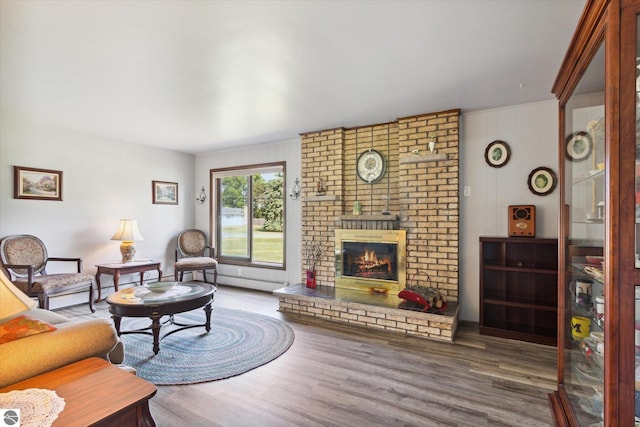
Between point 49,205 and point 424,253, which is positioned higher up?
point 49,205

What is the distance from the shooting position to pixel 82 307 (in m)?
4.28

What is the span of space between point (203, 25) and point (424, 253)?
3169 mm

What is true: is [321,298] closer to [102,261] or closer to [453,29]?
[453,29]

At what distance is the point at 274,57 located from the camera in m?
2.36

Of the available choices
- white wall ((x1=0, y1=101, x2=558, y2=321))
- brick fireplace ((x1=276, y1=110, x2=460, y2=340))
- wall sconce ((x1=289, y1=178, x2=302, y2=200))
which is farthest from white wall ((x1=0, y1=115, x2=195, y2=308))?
brick fireplace ((x1=276, y1=110, x2=460, y2=340))

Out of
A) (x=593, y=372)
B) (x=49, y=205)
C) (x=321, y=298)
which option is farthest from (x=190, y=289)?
(x=593, y=372)

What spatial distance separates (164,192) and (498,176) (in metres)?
5.29

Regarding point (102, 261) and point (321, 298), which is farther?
point (102, 261)

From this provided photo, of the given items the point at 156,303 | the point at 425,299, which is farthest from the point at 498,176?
the point at 156,303

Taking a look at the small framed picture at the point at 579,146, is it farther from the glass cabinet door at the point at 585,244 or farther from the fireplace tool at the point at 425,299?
the fireplace tool at the point at 425,299

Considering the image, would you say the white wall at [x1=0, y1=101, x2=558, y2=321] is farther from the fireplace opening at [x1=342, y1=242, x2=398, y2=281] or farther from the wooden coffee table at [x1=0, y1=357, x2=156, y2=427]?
the wooden coffee table at [x1=0, y1=357, x2=156, y2=427]

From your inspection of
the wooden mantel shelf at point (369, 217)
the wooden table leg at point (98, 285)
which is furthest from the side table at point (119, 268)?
the wooden mantel shelf at point (369, 217)

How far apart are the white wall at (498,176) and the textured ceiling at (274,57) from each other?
0.67 feet

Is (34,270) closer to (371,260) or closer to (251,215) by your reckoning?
(251,215)
